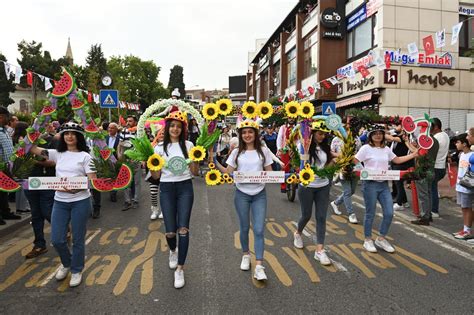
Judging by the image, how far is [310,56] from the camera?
27516mm

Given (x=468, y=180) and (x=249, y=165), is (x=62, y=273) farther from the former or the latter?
(x=468, y=180)

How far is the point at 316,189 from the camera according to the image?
484cm

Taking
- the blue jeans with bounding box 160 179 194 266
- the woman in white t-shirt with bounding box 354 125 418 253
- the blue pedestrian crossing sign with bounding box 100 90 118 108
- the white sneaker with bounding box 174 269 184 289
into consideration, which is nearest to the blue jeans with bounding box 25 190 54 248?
the blue jeans with bounding box 160 179 194 266

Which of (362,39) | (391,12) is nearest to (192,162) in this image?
(391,12)

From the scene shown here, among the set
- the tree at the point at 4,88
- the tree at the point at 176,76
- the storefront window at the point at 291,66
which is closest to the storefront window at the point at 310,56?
the storefront window at the point at 291,66

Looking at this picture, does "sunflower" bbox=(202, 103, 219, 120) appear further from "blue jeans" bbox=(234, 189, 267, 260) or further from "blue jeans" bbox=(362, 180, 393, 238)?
"blue jeans" bbox=(362, 180, 393, 238)

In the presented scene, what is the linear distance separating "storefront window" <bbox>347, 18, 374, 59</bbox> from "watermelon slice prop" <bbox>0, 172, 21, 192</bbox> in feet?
64.6

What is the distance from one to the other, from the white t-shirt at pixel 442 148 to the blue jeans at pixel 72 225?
21.8 feet

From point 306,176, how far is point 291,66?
3066 cm

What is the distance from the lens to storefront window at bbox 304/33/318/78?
85.6 ft

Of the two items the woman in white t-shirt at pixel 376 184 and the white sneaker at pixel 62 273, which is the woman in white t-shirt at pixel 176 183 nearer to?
the white sneaker at pixel 62 273

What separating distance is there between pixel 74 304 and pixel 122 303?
0.49 m

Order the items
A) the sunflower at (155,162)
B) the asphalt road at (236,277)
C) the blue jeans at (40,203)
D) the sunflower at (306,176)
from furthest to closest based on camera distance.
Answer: the blue jeans at (40,203) → the sunflower at (306,176) → the sunflower at (155,162) → the asphalt road at (236,277)

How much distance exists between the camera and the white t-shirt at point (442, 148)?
7270 millimetres
